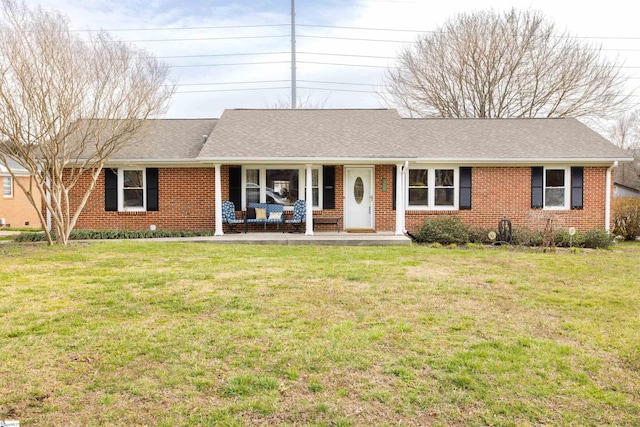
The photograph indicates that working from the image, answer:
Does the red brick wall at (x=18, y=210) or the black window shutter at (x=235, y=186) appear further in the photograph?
the red brick wall at (x=18, y=210)

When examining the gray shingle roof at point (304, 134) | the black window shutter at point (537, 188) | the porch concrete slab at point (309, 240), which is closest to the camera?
the porch concrete slab at point (309, 240)

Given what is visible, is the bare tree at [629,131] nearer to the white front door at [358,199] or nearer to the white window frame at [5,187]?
the white front door at [358,199]

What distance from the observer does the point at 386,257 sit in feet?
32.0

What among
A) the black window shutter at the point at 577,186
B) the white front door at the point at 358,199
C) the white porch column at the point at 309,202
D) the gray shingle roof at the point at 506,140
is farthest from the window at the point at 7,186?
the black window shutter at the point at 577,186

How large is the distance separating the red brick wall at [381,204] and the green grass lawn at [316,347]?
691 cm

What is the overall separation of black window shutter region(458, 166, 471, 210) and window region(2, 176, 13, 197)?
868 inches

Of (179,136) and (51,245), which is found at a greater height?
(179,136)

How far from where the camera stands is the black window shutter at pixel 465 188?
14867mm

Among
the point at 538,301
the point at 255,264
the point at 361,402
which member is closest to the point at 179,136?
the point at 255,264

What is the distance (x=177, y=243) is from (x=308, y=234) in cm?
365

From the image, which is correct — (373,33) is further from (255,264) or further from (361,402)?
(361,402)

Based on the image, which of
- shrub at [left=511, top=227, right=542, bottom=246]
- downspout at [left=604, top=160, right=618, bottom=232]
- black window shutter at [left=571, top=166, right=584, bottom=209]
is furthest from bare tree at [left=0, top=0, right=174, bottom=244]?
downspout at [left=604, top=160, right=618, bottom=232]

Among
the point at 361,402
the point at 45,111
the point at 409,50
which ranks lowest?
the point at 361,402

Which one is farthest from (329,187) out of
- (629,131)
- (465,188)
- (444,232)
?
(629,131)
